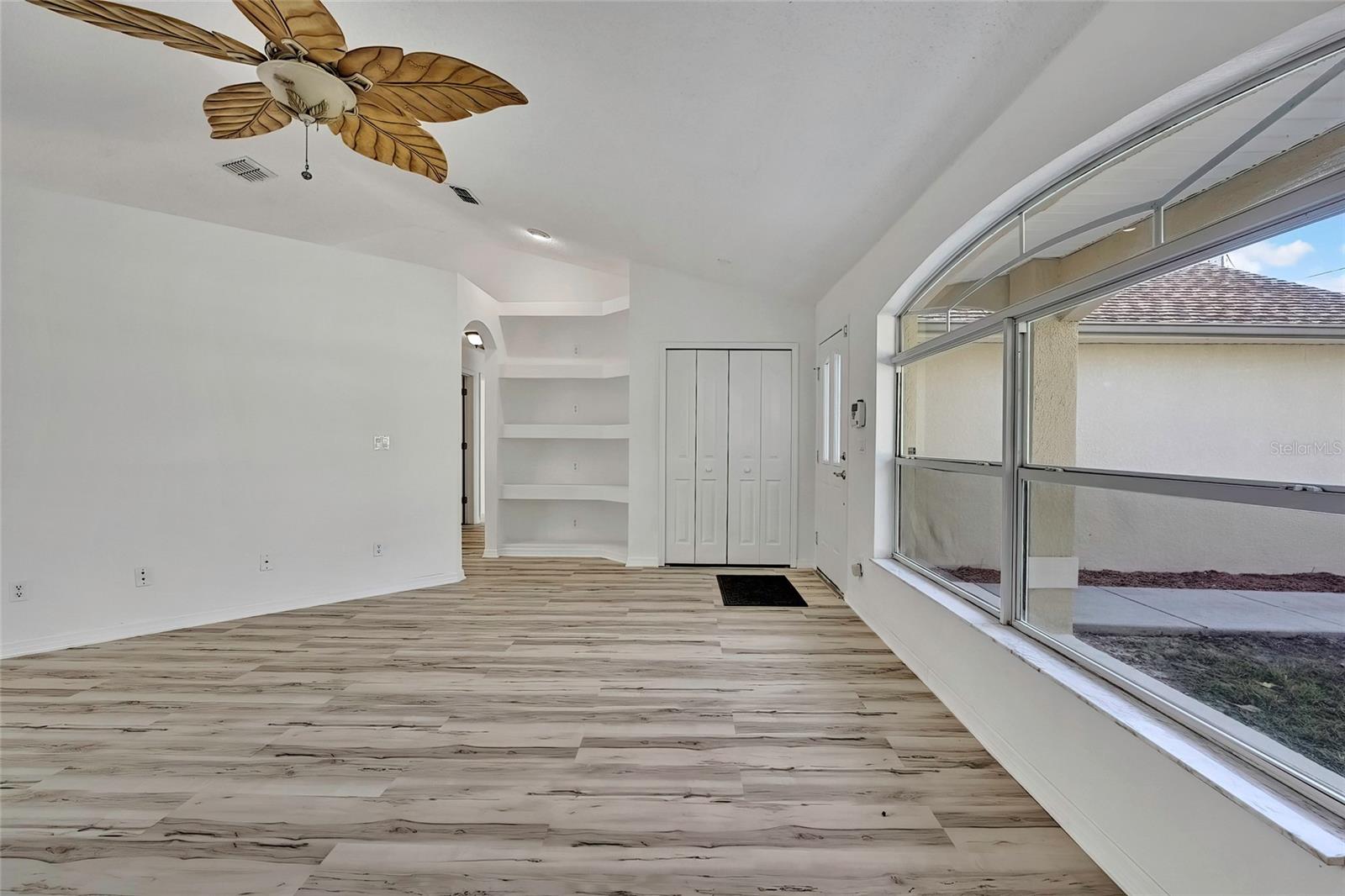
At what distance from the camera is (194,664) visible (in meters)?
3.17

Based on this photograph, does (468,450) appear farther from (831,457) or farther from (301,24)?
(301,24)

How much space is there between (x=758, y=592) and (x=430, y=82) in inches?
161

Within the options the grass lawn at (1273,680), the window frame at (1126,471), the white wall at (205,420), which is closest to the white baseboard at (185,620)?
the white wall at (205,420)

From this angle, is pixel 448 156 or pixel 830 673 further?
pixel 448 156

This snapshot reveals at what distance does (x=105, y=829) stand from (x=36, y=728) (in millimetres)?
1144

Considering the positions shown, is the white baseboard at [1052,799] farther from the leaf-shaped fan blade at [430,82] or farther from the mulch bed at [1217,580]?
the leaf-shaped fan blade at [430,82]

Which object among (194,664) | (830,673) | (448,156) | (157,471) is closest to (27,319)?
(157,471)

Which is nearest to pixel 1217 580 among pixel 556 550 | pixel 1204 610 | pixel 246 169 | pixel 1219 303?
pixel 1204 610

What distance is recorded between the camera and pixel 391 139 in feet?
8.59

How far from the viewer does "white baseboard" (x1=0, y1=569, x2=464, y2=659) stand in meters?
3.34

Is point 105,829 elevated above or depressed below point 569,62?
below

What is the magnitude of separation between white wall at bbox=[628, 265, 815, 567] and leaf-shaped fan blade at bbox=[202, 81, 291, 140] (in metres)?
3.36

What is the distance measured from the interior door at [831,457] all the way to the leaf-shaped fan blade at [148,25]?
151 inches

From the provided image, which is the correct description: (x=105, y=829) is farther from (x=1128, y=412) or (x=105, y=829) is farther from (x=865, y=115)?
(x=865, y=115)
